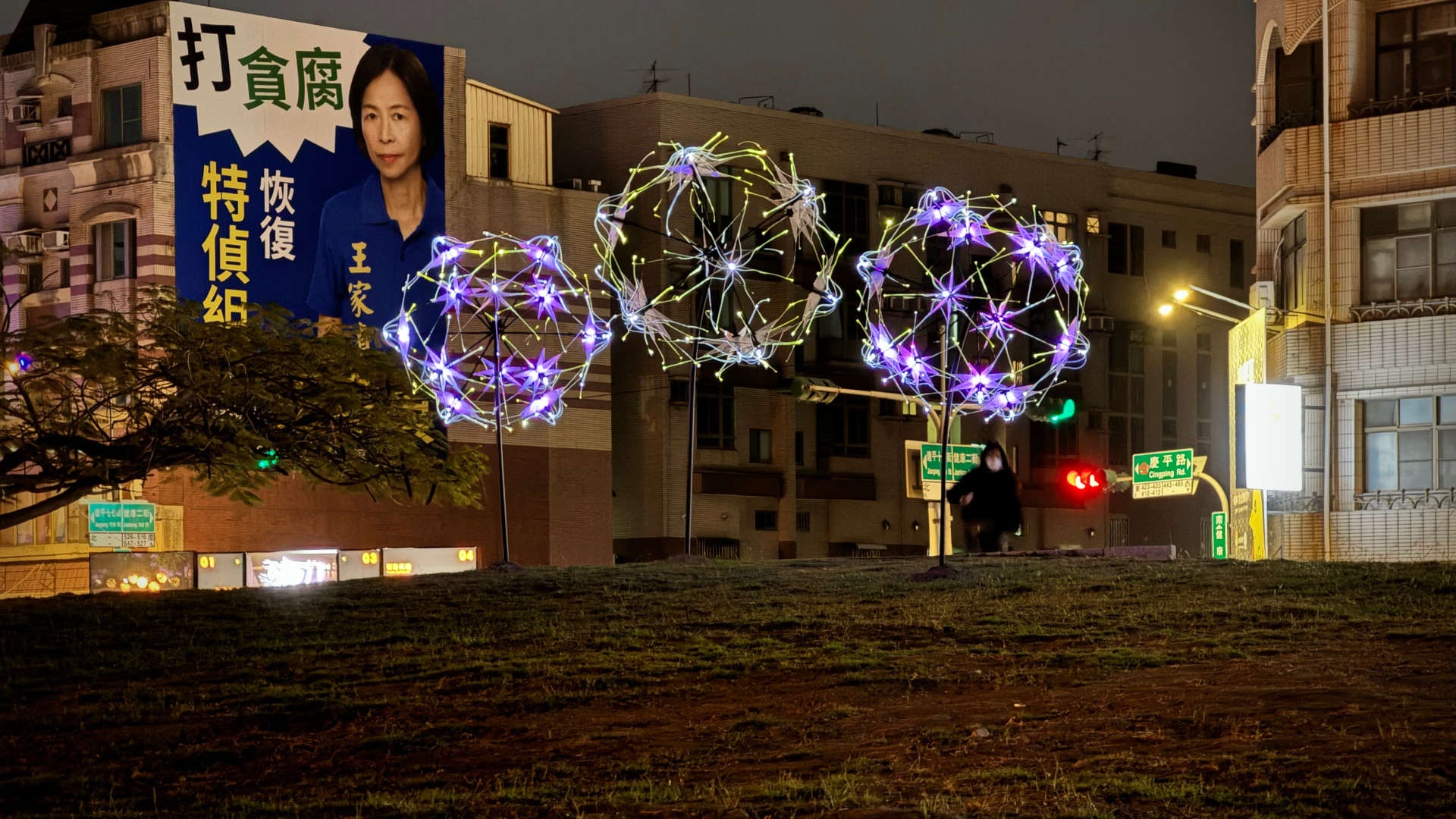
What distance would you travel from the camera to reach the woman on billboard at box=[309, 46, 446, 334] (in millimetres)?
55844

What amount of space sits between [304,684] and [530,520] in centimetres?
3969

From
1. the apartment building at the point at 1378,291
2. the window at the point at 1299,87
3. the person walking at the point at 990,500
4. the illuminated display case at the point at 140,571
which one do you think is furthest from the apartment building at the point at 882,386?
the person walking at the point at 990,500

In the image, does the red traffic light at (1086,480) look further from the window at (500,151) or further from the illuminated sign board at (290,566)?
the window at (500,151)

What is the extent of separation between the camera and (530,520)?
58.9 metres

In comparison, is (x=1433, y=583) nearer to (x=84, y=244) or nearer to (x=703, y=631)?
(x=703, y=631)

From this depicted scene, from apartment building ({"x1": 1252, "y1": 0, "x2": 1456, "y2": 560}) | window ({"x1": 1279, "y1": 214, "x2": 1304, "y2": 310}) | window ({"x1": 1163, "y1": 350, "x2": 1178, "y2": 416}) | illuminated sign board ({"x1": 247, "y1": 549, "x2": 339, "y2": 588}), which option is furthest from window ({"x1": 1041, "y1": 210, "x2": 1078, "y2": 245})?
apartment building ({"x1": 1252, "y1": 0, "x2": 1456, "y2": 560})

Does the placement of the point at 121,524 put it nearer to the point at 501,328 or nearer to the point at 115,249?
the point at 115,249

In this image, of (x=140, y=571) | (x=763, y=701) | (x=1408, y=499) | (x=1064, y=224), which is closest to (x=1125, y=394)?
(x=1064, y=224)

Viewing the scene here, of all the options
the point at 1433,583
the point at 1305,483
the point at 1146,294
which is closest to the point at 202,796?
the point at 1433,583

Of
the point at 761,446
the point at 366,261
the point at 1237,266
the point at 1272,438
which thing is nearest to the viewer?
the point at 1272,438

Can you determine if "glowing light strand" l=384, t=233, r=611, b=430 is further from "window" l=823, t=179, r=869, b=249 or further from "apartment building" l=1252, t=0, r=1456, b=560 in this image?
"apartment building" l=1252, t=0, r=1456, b=560

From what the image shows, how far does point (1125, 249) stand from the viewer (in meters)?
74.4

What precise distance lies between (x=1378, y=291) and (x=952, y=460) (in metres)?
8.30

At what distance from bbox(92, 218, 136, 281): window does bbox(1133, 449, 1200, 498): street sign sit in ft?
93.2
